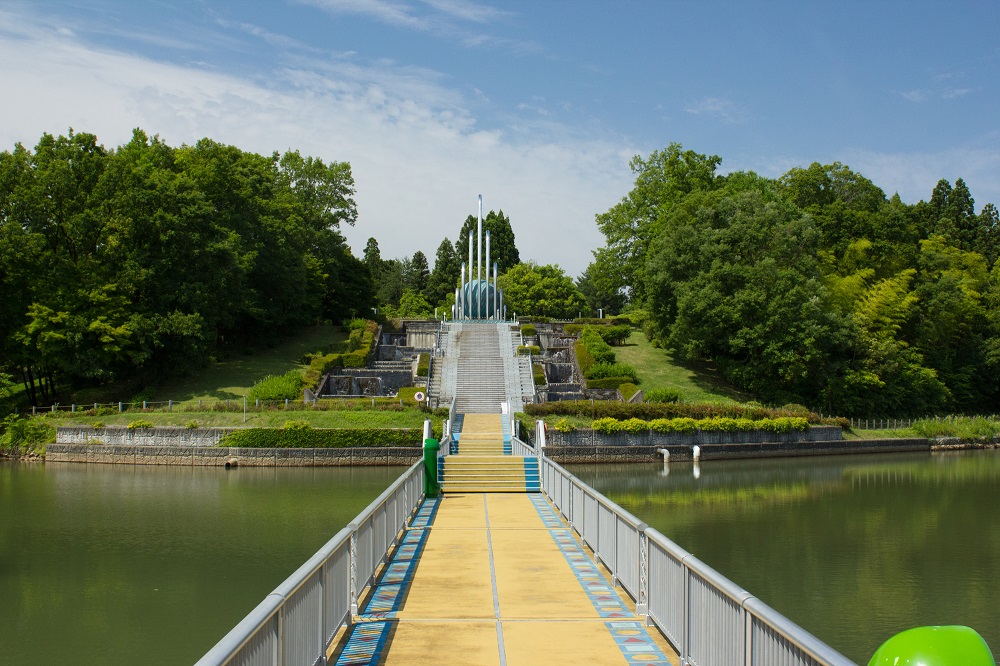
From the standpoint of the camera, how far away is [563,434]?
34.7 m

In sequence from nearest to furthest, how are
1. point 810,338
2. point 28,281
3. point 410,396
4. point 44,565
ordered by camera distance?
1. point 44,565
2. point 410,396
3. point 28,281
4. point 810,338

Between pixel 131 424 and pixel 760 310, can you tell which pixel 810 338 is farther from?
pixel 131 424

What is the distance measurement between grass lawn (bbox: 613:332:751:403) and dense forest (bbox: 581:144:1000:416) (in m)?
1.09

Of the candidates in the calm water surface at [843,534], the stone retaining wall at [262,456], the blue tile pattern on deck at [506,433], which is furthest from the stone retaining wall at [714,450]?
the stone retaining wall at [262,456]

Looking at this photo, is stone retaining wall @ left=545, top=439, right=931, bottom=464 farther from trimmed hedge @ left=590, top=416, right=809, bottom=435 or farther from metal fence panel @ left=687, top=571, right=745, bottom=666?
metal fence panel @ left=687, top=571, right=745, bottom=666

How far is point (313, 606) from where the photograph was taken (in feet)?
23.7

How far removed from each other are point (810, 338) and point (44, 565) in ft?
125

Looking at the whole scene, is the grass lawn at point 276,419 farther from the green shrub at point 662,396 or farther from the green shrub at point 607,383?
the green shrub at point 662,396

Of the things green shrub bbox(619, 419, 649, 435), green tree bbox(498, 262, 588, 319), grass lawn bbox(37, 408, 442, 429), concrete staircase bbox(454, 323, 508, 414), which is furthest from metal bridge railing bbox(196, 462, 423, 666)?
green tree bbox(498, 262, 588, 319)

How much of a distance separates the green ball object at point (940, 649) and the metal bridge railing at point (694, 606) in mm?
755

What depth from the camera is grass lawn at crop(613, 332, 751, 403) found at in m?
47.4

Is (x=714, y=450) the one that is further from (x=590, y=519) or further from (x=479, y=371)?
(x=590, y=519)

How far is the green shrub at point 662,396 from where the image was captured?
4212 cm

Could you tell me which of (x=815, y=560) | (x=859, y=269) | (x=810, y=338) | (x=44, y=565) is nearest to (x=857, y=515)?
(x=815, y=560)
